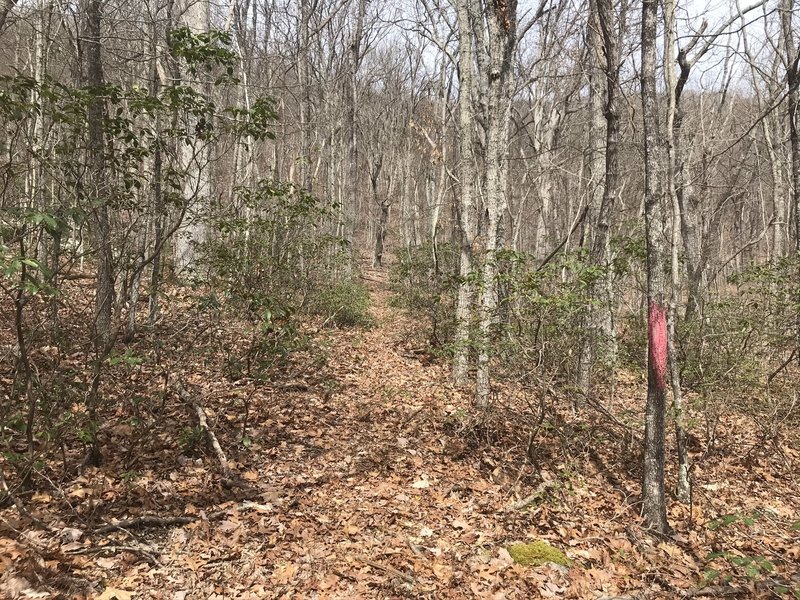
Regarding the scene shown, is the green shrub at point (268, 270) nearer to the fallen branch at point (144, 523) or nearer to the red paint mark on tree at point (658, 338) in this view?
the fallen branch at point (144, 523)

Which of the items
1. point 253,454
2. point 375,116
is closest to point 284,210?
point 253,454

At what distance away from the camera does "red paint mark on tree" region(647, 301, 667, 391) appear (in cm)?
375

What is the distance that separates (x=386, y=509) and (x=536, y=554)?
1.34m

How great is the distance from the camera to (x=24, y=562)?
9.20 ft

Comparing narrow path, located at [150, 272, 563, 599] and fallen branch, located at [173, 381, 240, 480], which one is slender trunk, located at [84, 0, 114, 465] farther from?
narrow path, located at [150, 272, 563, 599]

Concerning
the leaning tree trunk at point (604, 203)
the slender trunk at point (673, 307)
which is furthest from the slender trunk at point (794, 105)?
Answer: the slender trunk at point (673, 307)

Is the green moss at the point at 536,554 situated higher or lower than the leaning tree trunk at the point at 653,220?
lower

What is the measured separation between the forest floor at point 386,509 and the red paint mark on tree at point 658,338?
111cm

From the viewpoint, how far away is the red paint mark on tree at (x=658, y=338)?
3750mm

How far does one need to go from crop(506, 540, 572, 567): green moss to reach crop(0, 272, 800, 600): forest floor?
0.22 feet

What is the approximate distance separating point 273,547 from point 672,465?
4470 millimetres

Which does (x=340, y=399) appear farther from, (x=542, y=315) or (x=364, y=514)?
(x=542, y=315)

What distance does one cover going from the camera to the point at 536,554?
378cm

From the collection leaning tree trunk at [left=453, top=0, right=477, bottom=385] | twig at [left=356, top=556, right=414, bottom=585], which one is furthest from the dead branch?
leaning tree trunk at [left=453, top=0, right=477, bottom=385]
